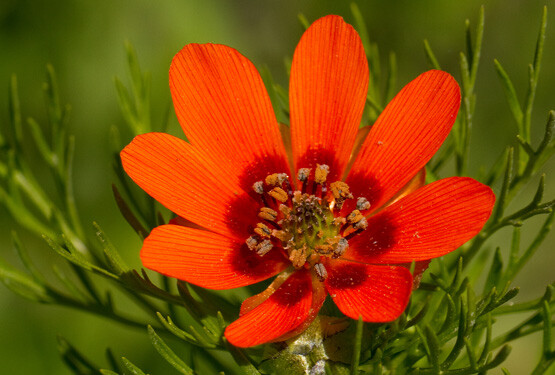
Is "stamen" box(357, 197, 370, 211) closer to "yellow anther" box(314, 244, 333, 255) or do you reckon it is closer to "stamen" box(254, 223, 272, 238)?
"yellow anther" box(314, 244, 333, 255)

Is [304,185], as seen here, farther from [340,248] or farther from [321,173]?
[340,248]

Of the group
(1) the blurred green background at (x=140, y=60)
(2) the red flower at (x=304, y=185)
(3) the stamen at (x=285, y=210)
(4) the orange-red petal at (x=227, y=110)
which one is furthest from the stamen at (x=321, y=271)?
(1) the blurred green background at (x=140, y=60)

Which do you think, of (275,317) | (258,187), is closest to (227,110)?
(258,187)

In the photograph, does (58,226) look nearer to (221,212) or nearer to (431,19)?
(221,212)

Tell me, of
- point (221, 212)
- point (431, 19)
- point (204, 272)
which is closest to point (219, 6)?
point (431, 19)

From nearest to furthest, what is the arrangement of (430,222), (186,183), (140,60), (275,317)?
(275,317)
(430,222)
(186,183)
(140,60)

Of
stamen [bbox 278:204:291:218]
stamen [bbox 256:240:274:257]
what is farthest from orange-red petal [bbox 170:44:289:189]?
stamen [bbox 256:240:274:257]
